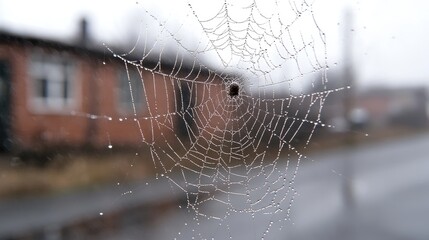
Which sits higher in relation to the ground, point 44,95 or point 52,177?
point 44,95

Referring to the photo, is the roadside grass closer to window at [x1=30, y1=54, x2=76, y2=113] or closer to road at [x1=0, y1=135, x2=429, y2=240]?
road at [x1=0, y1=135, x2=429, y2=240]

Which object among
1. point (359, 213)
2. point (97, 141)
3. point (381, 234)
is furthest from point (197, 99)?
point (97, 141)

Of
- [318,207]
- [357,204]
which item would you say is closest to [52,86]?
[318,207]

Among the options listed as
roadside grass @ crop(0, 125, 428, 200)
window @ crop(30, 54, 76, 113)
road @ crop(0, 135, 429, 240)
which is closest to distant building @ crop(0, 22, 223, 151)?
window @ crop(30, 54, 76, 113)

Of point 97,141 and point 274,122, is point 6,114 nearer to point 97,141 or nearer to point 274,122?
point 97,141

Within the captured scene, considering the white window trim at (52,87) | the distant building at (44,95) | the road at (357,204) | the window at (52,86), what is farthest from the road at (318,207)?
the window at (52,86)

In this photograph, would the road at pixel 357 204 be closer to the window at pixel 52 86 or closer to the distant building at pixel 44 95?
the distant building at pixel 44 95

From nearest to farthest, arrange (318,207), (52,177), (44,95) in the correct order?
(318,207), (52,177), (44,95)

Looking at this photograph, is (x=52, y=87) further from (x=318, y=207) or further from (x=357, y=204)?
(x=357, y=204)
